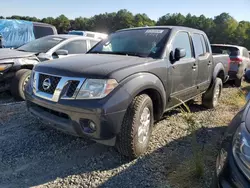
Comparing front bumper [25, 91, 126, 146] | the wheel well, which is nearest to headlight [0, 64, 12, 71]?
front bumper [25, 91, 126, 146]

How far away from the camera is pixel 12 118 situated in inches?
175

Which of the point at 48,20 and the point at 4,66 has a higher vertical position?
the point at 48,20

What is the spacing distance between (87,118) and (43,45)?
4306 millimetres

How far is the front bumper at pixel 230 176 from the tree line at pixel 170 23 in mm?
36705

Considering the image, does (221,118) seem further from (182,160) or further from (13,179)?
(13,179)

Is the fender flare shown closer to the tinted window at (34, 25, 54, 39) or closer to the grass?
the grass

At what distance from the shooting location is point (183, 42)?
4.41 metres

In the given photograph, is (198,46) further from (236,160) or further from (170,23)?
(170,23)

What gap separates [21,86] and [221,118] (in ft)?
13.6

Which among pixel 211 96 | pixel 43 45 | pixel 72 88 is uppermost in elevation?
pixel 43 45

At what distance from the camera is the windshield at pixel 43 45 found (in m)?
6.30

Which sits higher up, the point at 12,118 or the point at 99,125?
the point at 99,125

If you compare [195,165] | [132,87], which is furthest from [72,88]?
[195,165]

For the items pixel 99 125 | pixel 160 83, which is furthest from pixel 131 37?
pixel 99 125
